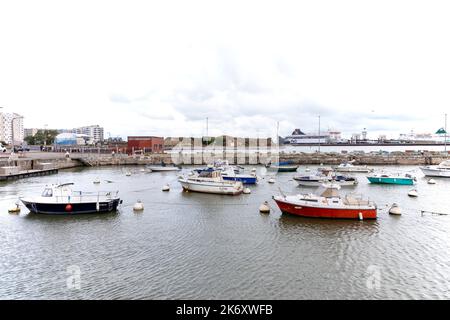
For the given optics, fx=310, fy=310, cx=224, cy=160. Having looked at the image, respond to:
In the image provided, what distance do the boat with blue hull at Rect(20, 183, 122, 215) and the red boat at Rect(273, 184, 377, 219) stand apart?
560 inches

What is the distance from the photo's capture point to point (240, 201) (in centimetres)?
3081

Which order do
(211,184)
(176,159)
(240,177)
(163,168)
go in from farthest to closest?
(176,159), (163,168), (240,177), (211,184)

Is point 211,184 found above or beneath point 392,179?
above

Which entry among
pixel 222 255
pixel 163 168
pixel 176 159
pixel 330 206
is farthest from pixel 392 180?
pixel 176 159

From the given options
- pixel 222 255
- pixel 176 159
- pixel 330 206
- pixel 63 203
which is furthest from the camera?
pixel 176 159

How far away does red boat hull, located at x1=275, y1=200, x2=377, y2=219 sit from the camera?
889 inches

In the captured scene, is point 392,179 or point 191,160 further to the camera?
point 191,160

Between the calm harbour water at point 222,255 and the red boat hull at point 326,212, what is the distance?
60 cm

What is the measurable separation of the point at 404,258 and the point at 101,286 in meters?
14.3

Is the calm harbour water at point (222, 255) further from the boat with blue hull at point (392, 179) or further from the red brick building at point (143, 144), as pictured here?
the red brick building at point (143, 144)

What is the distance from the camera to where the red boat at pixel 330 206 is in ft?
74.1

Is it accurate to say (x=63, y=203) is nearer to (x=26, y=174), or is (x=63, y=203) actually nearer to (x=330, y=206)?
(x=330, y=206)

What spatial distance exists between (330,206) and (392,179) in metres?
24.4

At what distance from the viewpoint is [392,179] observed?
4212 centimetres
